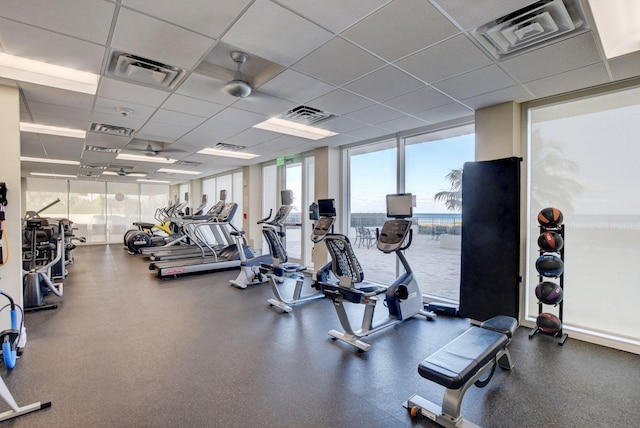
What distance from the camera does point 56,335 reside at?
3482mm

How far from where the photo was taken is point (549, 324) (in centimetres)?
322

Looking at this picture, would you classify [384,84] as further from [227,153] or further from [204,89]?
[227,153]

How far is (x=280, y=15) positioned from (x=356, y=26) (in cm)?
56

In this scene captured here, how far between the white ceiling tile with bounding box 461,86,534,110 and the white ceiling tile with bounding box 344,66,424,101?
33.4 inches

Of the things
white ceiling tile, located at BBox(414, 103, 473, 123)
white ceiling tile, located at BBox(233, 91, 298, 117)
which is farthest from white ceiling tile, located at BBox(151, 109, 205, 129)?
white ceiling tile, located at BBox(414, 103, 473, 123)

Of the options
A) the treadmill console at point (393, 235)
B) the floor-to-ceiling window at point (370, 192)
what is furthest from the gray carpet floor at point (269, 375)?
the floor-to-ceiling window at point (370, 192)

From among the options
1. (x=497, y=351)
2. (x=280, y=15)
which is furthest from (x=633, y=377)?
(x=280, y=15)

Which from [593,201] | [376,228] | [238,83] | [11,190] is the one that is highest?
[238,83]

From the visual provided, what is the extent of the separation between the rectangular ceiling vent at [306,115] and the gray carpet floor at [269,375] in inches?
110

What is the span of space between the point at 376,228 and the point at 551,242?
5.99 feet

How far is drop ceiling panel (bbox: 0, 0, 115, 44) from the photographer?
1.99 metres

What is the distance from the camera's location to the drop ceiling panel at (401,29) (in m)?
2.07

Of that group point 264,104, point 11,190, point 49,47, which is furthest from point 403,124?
point 11,190

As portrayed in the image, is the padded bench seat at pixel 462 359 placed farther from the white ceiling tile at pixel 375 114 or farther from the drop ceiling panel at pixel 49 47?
the drop ceiling panel at pixel 49 47
